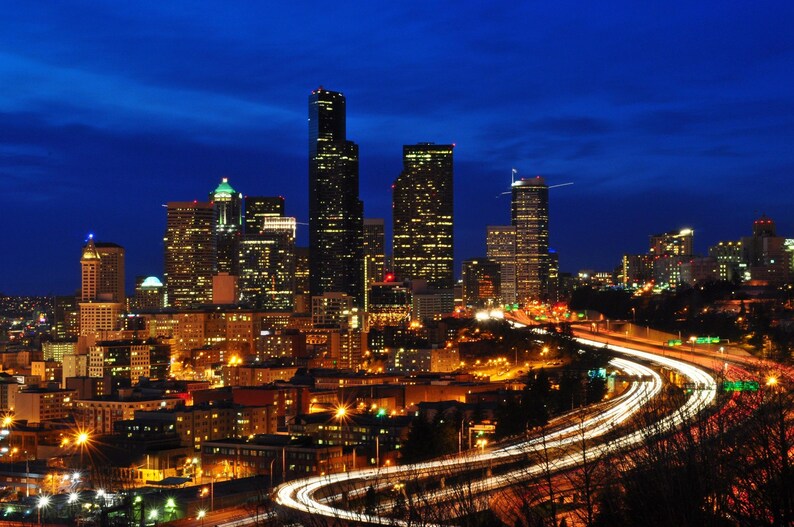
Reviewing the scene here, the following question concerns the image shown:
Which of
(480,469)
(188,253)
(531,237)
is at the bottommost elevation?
(480,469)

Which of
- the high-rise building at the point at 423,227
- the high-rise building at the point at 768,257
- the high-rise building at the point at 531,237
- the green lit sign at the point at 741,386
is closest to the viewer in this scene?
the green lit sign at the point at 741,386

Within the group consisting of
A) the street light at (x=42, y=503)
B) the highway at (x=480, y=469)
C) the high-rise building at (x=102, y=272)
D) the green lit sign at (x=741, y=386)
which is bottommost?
the street light at (x=42, y=503)

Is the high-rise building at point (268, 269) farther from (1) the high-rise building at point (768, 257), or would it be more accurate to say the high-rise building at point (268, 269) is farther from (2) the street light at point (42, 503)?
(2) the street light at point (42, 503)

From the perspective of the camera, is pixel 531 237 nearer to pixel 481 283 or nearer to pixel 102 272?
pixel 481 283

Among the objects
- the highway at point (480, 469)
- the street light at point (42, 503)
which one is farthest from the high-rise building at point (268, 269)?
the highway at point (480, 469)

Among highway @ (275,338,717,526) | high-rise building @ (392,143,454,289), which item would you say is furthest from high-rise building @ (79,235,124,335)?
highway @ (275,338,717,526)

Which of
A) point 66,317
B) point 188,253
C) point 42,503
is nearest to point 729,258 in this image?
point 188,253

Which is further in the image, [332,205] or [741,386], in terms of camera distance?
A: [332,205]
